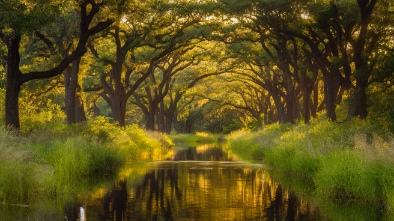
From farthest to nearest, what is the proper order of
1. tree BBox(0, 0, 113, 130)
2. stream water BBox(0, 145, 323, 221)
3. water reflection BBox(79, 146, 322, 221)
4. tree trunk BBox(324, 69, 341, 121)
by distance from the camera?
tree trunk BBox(324, 69, 341, 121), tree BBox(0, 0, 113, 130), water reflection BBox(79, 146, 322, 221), stream water BBox(0, 145, 323, 221)

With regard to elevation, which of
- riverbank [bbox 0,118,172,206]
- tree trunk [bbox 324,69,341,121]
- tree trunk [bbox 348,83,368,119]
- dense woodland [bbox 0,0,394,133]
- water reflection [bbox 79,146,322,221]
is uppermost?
dense woodland [bbox 0,0,394,133]

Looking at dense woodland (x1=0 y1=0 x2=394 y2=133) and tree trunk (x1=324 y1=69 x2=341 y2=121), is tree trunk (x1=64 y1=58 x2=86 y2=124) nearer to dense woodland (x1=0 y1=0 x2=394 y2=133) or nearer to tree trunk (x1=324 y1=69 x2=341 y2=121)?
dense woodland (x1=0 y1=0 x2=394 y2=133)

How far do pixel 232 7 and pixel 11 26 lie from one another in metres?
17.3

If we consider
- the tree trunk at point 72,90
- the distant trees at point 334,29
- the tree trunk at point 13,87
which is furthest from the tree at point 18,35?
the distant trees at point 334,29

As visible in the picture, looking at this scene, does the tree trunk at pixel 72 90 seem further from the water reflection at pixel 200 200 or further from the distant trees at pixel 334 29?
the water reflection at pixel 200 200

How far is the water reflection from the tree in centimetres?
662

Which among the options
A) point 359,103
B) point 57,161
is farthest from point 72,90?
point 359,103

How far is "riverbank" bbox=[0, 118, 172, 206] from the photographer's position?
52.6 ft

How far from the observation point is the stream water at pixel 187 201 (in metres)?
14.7

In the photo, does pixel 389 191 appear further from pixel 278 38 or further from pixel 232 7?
pixel 278 38

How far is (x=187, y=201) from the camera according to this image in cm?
1756

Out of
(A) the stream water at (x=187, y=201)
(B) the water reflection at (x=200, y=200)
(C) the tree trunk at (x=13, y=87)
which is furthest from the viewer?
(C) the tree trunk at (x=13, y=87)

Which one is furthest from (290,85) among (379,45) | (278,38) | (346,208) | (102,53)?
(346,208)

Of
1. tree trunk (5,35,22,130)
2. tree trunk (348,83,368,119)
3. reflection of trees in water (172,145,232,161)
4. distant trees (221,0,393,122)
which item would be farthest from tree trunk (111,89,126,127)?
tree trunk (348,83,368,119)
